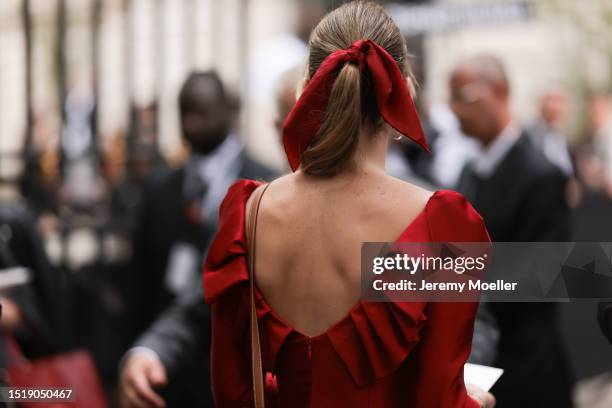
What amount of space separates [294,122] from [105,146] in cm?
548

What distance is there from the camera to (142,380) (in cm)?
372

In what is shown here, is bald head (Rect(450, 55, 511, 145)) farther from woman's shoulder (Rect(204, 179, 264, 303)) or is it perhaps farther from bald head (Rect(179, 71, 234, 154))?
woman's shoulder (Rect(204, 179, 264, 303))

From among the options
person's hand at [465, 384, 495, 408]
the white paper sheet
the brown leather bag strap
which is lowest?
person's hand at [465, 384, 495, 408]

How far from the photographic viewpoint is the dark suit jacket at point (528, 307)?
5.10 meters

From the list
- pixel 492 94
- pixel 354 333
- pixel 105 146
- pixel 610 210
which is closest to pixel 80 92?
pixel 105 146

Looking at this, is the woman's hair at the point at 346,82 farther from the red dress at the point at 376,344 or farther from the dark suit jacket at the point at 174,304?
the dark suit jacket at the point at 174,304

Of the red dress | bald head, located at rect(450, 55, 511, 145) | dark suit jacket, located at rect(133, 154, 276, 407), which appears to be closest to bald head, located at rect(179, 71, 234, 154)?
dark suit jacket, located at rect(133, 154, 276, 407)

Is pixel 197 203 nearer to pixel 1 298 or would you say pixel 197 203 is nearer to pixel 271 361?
pixel 1 298

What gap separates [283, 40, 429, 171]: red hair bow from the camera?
275 centimetres

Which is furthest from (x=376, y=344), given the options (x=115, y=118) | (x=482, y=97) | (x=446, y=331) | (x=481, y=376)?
(x=115, y=118)

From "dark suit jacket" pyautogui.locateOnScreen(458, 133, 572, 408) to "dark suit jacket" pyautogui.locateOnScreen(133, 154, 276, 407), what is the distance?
1053 millimetres

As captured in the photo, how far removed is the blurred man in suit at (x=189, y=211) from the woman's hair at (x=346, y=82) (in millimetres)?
2233

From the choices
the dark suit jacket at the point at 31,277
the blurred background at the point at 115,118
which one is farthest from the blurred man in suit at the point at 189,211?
the dark suit jacket at the point at 31,277

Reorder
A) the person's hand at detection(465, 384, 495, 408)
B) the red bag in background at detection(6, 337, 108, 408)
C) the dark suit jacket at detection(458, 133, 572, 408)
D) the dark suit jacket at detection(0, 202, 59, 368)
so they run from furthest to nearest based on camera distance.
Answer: the dark suit jacket at detection(458, 133, 572, 408) → the dark suit jacket at detection(0, 202, 59, 368) → the red bag in background at detection(6, 337, 108, 408) → the person's hand at detection(465, 384, 495, 408)
